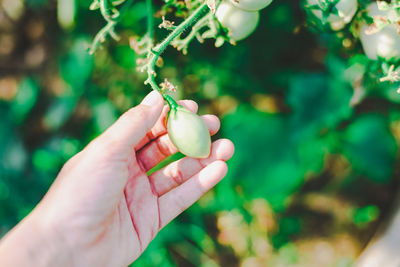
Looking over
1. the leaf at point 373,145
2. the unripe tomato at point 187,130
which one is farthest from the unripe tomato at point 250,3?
the leaf at point 373,145

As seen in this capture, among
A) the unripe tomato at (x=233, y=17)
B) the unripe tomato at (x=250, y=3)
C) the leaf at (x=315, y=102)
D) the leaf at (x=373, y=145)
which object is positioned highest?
the unripe tomato at (x=250, y=3)

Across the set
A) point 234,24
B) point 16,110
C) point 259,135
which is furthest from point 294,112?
point 16,110

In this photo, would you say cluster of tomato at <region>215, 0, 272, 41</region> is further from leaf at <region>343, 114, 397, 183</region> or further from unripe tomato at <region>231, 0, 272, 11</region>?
leaf at <region>343, 114, 397, 183</region>

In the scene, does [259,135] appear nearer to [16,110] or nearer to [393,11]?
[393,11]

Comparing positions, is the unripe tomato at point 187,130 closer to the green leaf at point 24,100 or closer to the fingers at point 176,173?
the fingers at point 176,173

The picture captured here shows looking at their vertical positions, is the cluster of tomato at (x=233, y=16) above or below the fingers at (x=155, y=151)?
above

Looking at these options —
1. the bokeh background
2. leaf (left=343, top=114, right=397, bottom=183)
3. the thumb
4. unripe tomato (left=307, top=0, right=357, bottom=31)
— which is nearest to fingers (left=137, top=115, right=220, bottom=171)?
the thumb
